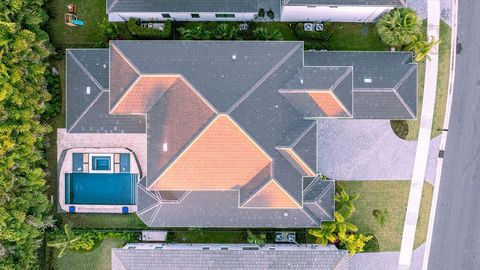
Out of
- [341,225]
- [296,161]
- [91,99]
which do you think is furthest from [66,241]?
[341,225]

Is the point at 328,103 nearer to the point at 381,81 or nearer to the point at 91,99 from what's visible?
the point at 381,81

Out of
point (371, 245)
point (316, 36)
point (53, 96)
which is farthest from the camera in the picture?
point (371, 245)

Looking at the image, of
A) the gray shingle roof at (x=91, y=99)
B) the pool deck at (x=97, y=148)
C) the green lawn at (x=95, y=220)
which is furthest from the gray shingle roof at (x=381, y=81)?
the green lawn at (x=95, y=220)

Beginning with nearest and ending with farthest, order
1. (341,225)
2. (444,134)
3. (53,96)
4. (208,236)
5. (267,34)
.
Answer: (341,225) < (267,34) < (53,96) < (444,134) < (208,236)

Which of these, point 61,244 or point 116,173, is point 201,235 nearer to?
point 116,173

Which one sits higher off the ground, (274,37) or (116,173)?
(274,37)

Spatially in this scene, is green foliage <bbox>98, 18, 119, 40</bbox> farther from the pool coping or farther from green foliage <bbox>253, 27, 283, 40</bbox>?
green foliage <bbox>253, 27, 283, 40</bbox>

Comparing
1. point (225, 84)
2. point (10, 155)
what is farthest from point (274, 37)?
point (10, 155)
